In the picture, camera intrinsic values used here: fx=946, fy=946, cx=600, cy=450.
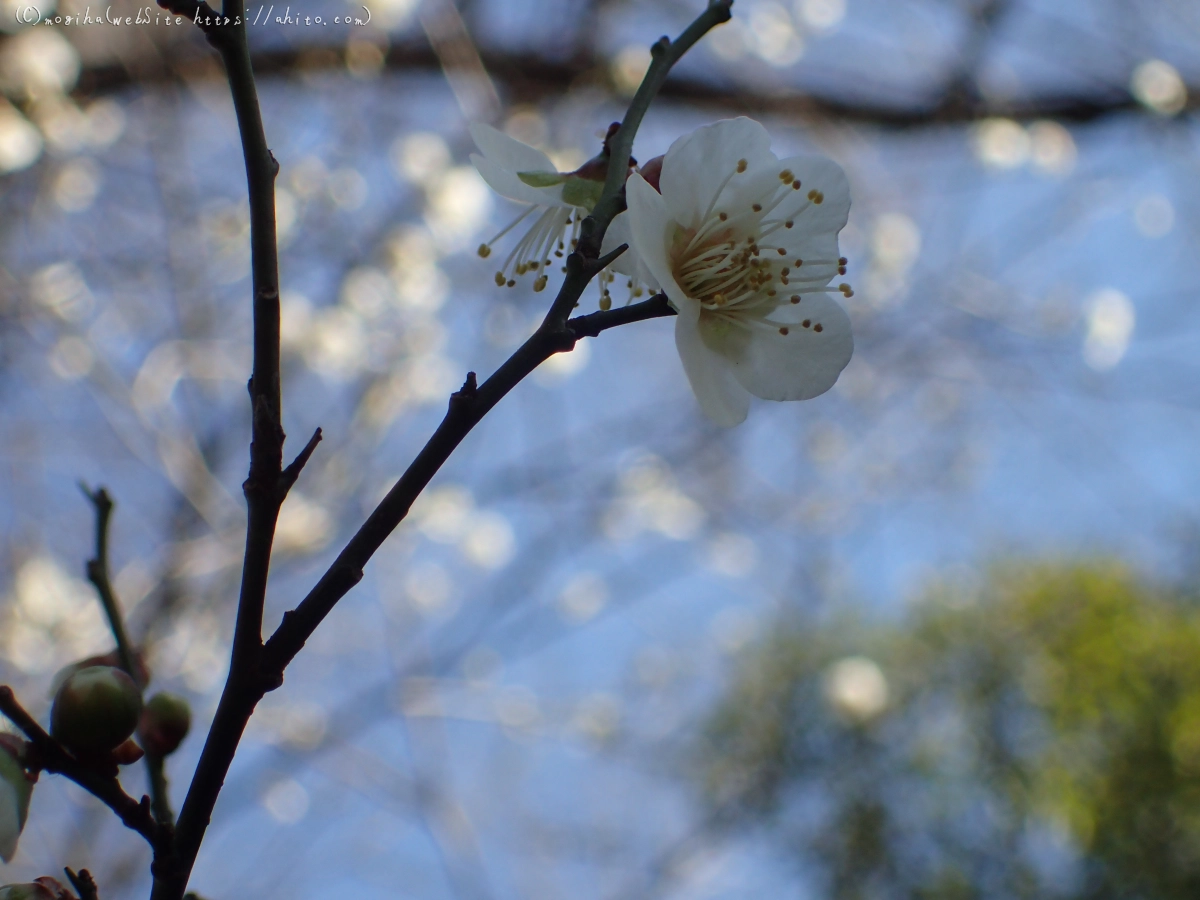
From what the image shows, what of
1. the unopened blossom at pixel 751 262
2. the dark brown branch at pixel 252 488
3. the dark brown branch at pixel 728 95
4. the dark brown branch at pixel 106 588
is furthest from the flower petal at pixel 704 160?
the dark brown branch at pixel 728 95

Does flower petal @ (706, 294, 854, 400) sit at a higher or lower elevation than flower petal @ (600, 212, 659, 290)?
lower

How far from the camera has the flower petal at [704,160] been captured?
20.3 inches

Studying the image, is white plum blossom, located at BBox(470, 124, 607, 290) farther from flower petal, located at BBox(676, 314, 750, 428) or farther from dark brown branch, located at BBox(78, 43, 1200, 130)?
dark brown branch, located at BBox(78, 43, 1200, 130)

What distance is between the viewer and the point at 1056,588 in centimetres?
302

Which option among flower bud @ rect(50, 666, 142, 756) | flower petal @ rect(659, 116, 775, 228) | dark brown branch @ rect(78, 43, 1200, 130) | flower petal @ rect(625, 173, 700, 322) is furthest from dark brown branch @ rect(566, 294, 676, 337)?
dark brown branch @ rect(78, 43, 1200, 130)

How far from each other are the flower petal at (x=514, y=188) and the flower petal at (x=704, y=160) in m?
Result: 0.06

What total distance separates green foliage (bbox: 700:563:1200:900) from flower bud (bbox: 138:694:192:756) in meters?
2.60

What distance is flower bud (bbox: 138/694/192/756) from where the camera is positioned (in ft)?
1.50

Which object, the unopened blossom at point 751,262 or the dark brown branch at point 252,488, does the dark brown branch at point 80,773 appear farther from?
the unopened blossom at point 751,262

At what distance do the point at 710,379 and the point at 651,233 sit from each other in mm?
99

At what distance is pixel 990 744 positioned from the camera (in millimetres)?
2834

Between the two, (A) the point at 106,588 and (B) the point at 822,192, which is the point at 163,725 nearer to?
(A) the point at 106,588

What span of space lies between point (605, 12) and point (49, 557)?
8.25 ft

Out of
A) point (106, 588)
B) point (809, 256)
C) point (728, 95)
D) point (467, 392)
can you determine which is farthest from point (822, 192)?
point (728, 95)
